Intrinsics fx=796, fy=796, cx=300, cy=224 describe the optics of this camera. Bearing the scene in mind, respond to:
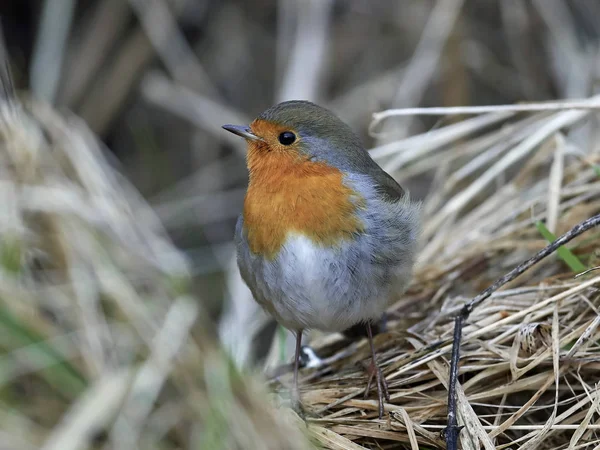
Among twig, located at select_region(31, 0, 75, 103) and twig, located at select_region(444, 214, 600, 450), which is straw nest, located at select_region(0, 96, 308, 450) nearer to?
twig, located at select_region(444, 214, 600, 450)

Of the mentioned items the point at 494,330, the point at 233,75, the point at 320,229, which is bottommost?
the point at 494,330

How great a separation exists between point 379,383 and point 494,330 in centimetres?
37

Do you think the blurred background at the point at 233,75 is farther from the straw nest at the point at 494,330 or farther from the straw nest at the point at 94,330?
the straw nest at the point at 494,330

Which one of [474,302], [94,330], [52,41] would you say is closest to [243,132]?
[94,330]

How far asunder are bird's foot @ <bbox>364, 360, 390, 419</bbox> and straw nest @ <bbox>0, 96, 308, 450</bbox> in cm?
27

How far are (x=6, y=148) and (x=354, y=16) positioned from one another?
250 cm

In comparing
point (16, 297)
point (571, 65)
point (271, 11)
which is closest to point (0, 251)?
point (16, 297)

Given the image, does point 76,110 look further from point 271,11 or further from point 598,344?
point 598,344

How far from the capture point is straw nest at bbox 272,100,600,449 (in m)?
2.09

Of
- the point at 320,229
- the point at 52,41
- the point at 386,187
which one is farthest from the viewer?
the point at 52,41

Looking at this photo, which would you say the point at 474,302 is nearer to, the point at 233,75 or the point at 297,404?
the point at 297,404

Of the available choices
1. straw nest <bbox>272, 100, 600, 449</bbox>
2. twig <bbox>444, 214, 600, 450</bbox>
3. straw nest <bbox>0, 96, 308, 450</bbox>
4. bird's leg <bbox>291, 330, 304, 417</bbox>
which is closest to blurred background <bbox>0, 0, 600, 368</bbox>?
straw nest <bbox>0, 96, 308, 450</bbox>

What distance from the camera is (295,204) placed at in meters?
2.47

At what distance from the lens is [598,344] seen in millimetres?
2141
